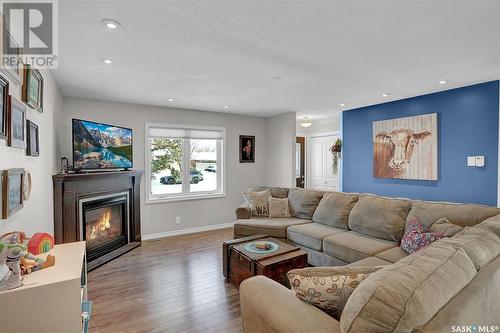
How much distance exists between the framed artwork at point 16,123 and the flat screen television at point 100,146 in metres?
1.60

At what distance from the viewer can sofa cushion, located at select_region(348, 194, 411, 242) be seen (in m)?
2.76

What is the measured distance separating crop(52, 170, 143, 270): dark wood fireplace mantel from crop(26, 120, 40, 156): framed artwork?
0.98m

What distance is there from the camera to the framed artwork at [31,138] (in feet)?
6.26

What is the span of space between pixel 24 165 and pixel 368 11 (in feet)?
8.70

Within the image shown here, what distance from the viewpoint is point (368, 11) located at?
67.6 inches

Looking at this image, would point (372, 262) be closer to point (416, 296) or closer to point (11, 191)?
point (416, 296)

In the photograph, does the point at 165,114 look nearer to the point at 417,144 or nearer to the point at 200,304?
the point at 200,304

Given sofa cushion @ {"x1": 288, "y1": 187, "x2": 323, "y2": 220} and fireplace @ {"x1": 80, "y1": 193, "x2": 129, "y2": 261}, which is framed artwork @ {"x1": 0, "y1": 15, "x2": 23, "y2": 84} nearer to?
fireplace @ {"x1": 80, "y1": 193, "x2": 129, "y2": 261}

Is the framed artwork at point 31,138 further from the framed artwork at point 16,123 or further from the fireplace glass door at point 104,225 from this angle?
the fireplace glass door at point 104,225

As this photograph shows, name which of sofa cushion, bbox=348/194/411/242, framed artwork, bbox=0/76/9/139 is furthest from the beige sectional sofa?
framed artwork, bbox=0/76/9/139

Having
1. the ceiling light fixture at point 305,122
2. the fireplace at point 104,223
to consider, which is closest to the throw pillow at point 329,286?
the fireplace at point 104,223

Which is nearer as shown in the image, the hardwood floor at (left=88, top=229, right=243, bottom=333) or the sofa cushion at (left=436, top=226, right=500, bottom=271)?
the sofa cushion at (left=436, top=226, right=500, bottom=271)

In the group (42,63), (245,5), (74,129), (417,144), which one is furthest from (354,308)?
(417,144)

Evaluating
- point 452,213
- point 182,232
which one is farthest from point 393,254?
point 182,232
